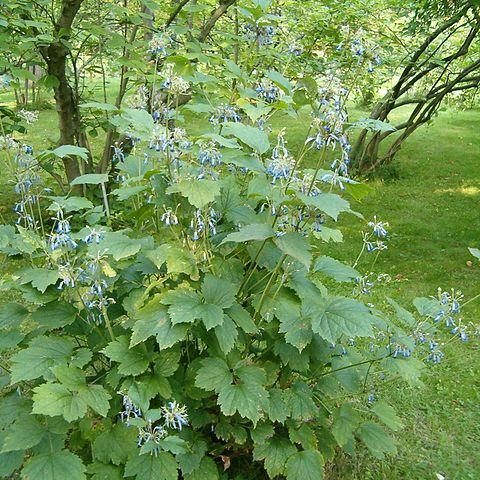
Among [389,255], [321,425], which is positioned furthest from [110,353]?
[389,255]

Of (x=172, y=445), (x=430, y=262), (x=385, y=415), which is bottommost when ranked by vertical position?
(x=430, y=262)

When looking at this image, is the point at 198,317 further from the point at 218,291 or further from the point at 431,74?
the point at 431,74

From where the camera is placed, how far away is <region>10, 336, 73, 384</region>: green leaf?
7.91 feet

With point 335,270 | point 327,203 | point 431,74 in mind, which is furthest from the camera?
point 431,74

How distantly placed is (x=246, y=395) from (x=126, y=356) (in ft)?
1.86

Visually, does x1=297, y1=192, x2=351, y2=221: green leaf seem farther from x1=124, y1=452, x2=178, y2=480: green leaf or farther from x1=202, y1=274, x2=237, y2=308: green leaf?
x1=124, y1=452, x2=178, y2=480: green leaf

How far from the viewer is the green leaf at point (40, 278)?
2506 mm

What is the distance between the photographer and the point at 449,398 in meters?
4.41

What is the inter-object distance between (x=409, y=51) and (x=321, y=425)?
8.32 metres

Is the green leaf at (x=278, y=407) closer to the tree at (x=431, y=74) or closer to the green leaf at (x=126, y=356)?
the green leaf at (x=126, y=356)

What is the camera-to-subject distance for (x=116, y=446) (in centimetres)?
258

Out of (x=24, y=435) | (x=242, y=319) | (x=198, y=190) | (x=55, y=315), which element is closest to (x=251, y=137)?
(x=198, y=190)

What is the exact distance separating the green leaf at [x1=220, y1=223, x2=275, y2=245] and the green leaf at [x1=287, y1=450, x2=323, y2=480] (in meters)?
1.19

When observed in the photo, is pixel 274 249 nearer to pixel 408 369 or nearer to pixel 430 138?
pixel 408 369
